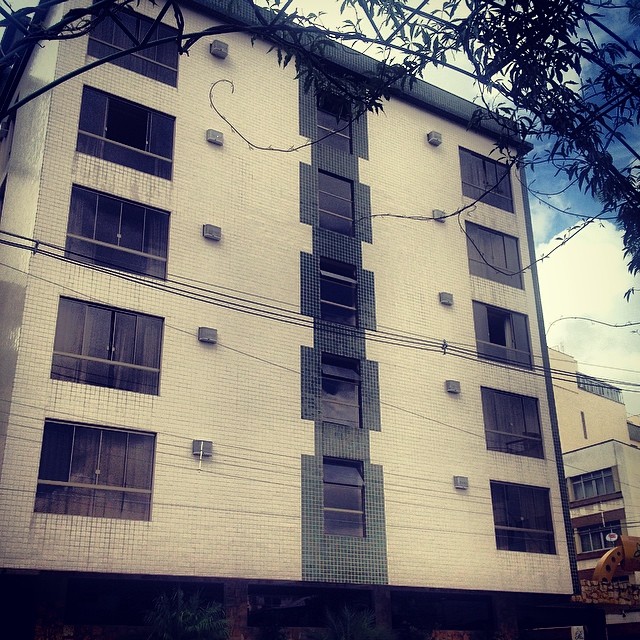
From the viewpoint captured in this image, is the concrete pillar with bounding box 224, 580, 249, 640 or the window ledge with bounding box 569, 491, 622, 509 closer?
the concrete pillar with bounding box 224, 580, 249, 640

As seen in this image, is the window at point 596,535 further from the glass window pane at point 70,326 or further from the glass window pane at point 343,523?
the glass window pane at point 70,326

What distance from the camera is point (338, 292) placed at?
24469 millimetres

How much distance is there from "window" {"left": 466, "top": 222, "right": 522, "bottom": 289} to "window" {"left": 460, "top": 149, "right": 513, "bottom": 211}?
1228 mm

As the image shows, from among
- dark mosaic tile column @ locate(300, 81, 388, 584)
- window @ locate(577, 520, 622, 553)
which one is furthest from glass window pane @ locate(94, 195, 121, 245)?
window @ locate(577, 520, 622, 553)

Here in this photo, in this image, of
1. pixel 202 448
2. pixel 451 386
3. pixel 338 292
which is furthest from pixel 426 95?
pixel 202 448

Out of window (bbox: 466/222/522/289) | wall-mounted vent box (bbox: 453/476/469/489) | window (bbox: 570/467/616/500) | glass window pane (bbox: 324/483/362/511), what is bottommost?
glass window pane (bbox: 324/483/362/511)

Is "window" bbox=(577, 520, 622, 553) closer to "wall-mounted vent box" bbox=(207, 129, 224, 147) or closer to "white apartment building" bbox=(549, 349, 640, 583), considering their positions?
"white apartment building" bbox=(549, 349, 640, 583)

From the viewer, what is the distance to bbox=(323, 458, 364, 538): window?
21.6 meters

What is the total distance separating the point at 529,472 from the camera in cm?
2530

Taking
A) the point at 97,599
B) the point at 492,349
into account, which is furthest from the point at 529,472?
the point at 97,599

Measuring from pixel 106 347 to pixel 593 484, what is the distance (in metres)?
33.6

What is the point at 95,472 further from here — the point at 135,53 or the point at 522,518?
the point at 522,518

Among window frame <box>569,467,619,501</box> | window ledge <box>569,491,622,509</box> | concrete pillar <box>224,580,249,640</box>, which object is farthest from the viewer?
window frame <box>569,467,619,501</box>

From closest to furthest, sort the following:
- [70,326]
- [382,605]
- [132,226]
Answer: [70,326], [132,226], [382,605]
